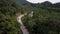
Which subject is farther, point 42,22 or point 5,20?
point 42,22

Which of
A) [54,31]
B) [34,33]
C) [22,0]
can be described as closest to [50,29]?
[54,31]

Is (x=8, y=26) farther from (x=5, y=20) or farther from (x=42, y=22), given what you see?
(x=42, y=22)

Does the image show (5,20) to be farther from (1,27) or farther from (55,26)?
(55,26)

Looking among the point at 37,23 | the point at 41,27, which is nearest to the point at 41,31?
the point at 41,27

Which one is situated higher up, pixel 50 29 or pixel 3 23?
pixel 3 23

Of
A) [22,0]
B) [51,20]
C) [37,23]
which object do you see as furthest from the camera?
[22,0]

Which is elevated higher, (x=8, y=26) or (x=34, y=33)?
(x=8, y=26)

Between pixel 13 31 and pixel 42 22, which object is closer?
pixel 13 31

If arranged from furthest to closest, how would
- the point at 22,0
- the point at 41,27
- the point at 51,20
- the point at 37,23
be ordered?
the point at 22,0
the point at 37,23
the point at 41,27
the point at 51,20

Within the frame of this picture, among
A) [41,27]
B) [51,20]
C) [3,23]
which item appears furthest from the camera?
[41,27]
